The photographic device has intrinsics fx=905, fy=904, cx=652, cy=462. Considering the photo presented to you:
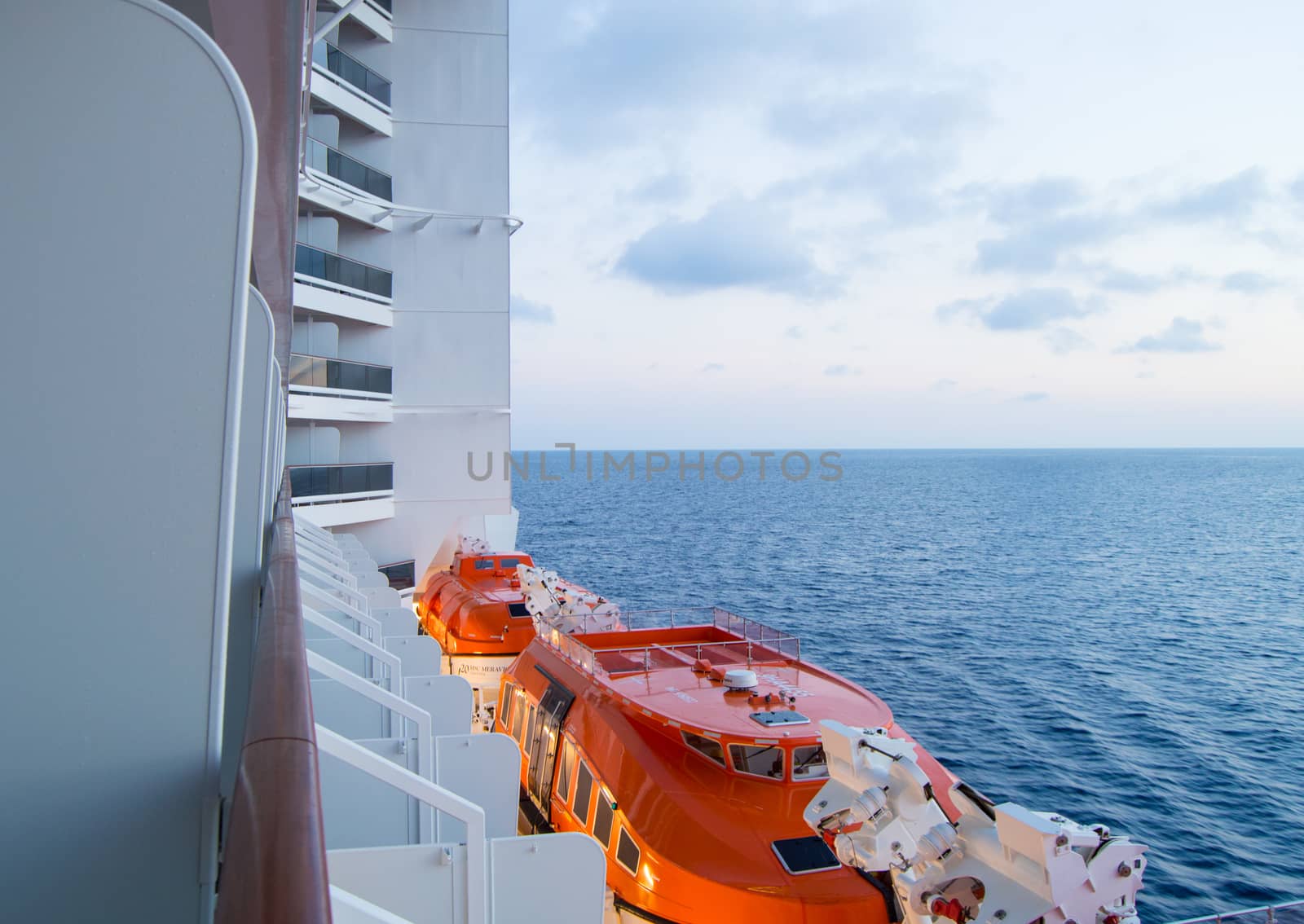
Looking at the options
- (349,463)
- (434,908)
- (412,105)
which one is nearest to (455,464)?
(349,463)

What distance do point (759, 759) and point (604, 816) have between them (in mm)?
1845

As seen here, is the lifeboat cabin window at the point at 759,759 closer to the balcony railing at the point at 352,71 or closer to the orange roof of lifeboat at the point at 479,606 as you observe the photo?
the orange roof of lifeboat at the point at 479,606

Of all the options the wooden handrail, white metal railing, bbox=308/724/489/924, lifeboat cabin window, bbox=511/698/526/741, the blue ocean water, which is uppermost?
the wooden handrail

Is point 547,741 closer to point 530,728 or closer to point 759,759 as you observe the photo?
point 530,728

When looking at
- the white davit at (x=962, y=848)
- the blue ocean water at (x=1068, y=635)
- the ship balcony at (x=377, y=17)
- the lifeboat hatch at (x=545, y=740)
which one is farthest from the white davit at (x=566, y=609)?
the ship balcony at (x=377, y=17)

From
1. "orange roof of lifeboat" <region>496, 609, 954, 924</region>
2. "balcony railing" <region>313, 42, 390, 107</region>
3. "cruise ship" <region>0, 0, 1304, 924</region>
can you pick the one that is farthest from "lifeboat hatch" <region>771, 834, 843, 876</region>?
"balcony railing" <region>313, 42, 390, 107</region>

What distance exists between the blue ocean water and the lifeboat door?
10.8 meters

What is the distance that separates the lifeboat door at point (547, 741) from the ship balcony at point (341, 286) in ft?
36.3

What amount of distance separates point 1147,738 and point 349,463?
70.8ft

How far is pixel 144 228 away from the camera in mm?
1346

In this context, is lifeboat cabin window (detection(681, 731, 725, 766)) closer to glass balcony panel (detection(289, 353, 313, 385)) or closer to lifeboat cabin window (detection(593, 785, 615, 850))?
lifeboat cabin window (detection(593, 785, 615, 850))

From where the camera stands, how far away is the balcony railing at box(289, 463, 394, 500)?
18.6 m

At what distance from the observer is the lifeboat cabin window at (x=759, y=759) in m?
9.41

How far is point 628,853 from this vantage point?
29.9 feet
